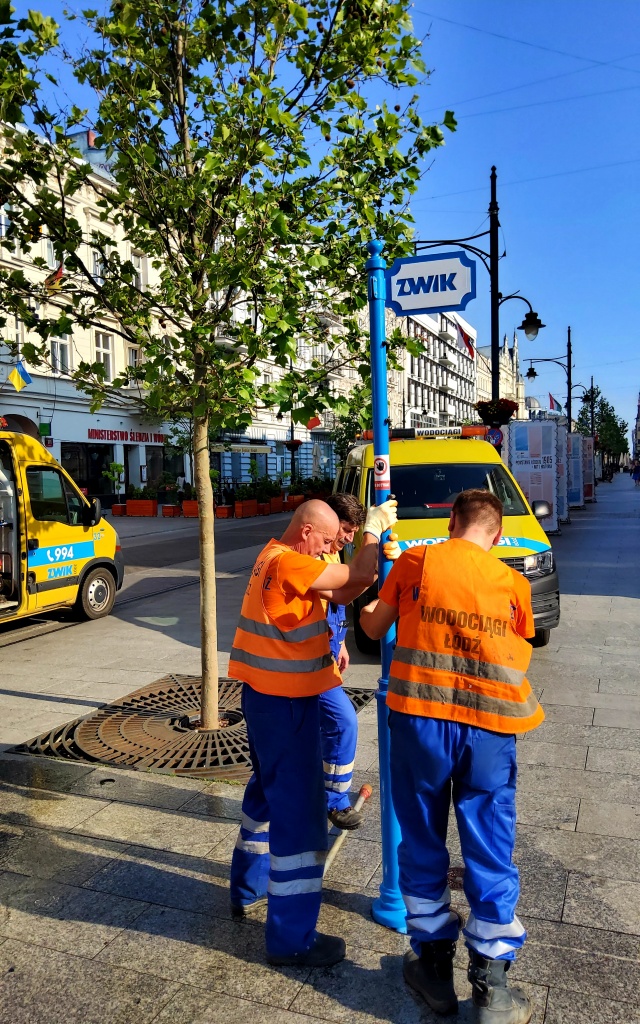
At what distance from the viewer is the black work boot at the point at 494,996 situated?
8.14 feet

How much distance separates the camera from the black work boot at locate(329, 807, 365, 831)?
3949 millimetres

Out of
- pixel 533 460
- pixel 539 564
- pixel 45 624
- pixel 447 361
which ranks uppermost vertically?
pixel 447 361

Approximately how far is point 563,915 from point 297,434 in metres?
47.4

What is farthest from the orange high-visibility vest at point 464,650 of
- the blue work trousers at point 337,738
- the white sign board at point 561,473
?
the white sign board at point 561,473

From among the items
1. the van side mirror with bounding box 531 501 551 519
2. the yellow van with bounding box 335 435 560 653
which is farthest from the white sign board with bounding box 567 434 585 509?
the van side mirror with bounding box 531 501 551 519

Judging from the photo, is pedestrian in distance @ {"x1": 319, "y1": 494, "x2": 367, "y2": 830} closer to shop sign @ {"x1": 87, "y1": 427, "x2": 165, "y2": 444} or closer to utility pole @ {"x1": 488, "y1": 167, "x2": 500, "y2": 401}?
utility pole @ {"x1": 488, "y1": 167, "x2": 500, "y2": 401}

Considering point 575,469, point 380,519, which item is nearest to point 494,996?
point 380,519

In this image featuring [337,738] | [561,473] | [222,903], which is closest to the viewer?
[222,903]

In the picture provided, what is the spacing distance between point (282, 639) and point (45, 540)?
6.89m

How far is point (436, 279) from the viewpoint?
4641 mm

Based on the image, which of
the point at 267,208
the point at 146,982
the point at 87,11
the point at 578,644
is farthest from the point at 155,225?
the point at 578,644

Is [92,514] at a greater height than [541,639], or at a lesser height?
greater

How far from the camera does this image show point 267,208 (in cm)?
439

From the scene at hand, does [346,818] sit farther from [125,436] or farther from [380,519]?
[125,436]
